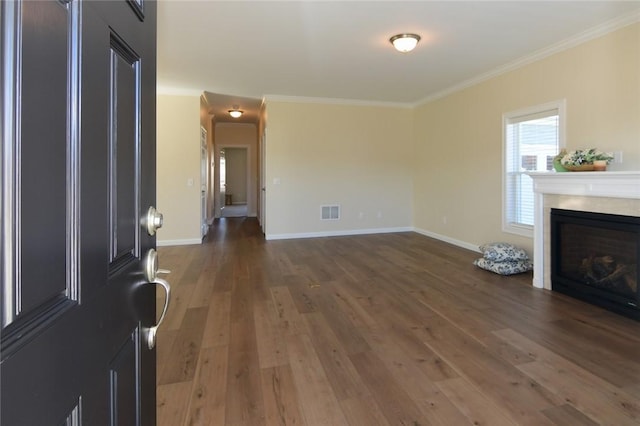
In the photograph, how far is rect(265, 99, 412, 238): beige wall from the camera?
6.54m

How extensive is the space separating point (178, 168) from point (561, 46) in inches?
224

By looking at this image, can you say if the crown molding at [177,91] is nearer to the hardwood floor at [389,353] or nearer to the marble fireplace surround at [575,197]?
the hardwood floor at [389,353]

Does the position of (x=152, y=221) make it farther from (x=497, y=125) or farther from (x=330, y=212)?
(x=330, y=212)

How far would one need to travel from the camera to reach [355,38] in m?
3.74

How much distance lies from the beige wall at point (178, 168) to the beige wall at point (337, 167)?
1.28 metres

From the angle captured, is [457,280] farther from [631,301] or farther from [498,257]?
[631,301]

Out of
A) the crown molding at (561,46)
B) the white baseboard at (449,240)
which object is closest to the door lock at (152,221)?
the crown molding at (561,46)

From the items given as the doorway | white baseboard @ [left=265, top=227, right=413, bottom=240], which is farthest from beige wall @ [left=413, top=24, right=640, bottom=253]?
the doorway

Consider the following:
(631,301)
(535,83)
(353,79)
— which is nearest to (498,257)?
(631,301)

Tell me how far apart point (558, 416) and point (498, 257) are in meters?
2.76

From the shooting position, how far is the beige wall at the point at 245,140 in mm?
9914

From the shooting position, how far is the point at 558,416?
169 centimetres

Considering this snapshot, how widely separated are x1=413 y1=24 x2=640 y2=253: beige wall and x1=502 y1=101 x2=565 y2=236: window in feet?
0.35

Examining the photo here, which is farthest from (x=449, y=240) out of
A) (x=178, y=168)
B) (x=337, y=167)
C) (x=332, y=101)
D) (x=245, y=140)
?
(x=245, y=140)
